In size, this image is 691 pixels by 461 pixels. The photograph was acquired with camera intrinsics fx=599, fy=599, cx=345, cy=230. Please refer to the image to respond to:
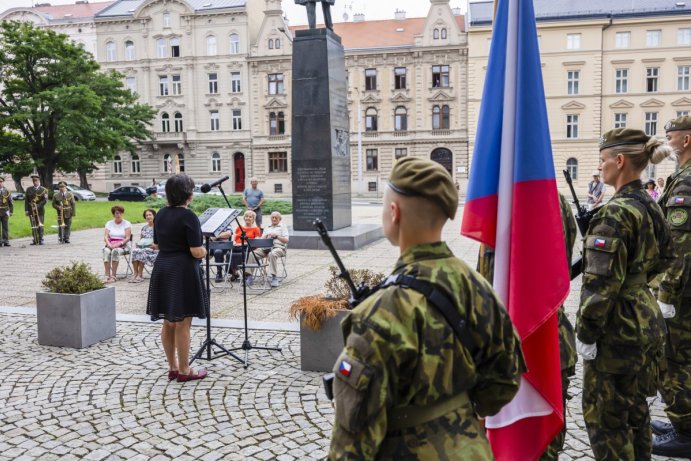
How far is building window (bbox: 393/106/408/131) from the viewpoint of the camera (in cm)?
5406

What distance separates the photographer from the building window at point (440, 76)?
52.6 m

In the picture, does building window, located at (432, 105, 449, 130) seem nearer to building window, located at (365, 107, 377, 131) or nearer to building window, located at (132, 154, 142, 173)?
building window, located at (365, 107, 377, 131)

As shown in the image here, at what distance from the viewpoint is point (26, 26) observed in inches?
1602

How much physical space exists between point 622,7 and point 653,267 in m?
53.8

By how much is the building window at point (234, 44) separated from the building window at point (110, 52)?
1202cm

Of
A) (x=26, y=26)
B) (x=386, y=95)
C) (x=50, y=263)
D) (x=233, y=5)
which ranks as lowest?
(x=50, y=263)

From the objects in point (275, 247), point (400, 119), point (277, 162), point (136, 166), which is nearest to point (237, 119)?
point (277, 162)

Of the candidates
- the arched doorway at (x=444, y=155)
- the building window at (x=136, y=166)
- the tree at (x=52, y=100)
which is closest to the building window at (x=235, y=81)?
the building window at (x=136, y=166)

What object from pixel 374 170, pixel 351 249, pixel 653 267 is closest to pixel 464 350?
pixel 653 267

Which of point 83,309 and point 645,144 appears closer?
point 645,144

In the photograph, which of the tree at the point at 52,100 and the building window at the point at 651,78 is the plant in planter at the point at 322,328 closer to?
the tree at the point at 52,100

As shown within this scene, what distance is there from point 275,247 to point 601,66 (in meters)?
46.5

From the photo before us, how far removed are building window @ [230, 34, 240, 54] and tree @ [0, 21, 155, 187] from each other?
46.6ft

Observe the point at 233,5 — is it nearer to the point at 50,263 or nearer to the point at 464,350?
the point at 50,263
